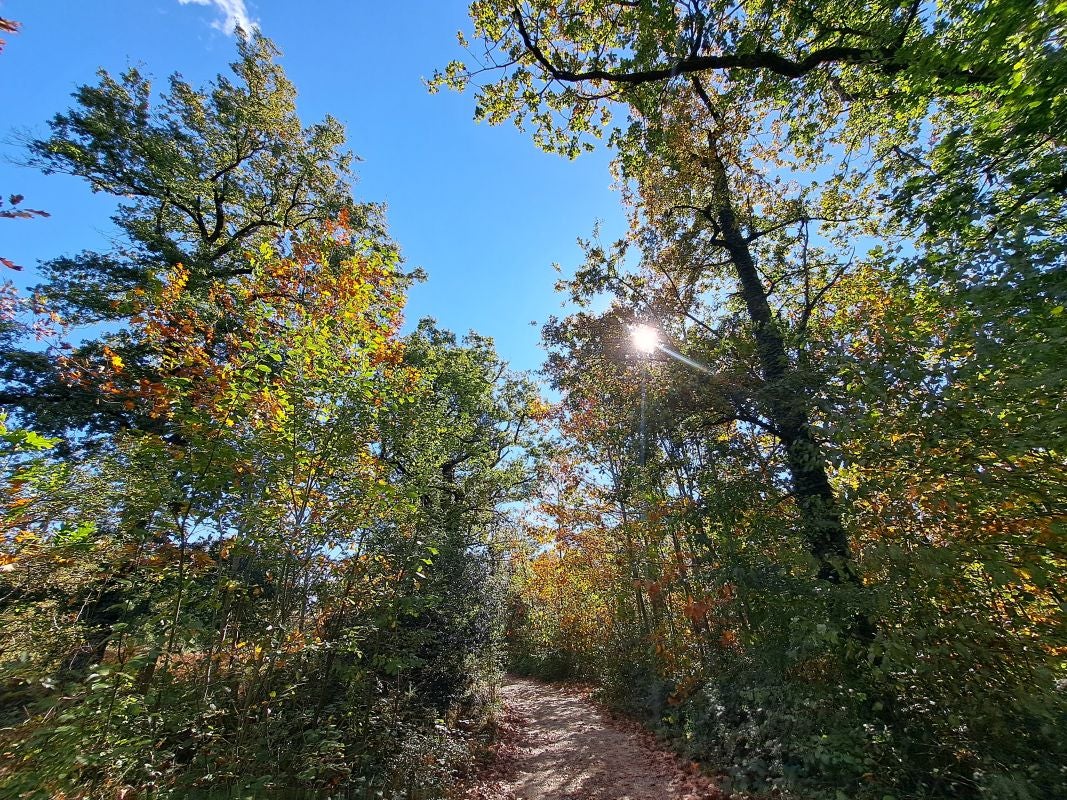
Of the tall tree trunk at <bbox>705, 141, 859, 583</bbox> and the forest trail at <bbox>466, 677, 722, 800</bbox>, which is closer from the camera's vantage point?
the tall tree trunk at <bbox>705, 141, 859, 583</bbox>

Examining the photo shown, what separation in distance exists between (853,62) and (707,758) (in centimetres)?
1065

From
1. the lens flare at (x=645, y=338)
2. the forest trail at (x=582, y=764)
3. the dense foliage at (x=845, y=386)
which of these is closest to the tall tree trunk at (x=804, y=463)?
the dense foliage at (x=845, y=386)

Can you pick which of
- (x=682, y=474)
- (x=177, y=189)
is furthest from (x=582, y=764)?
(x=177, y=189)

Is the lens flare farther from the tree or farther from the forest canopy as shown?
the tree

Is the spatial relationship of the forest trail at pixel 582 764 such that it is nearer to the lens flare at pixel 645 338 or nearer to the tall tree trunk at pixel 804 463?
the tall tree trunk at pixel 804 463

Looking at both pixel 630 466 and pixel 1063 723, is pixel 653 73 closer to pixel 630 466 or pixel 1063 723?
pixel 630 466

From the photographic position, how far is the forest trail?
5.85 m

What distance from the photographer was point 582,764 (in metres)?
7.02

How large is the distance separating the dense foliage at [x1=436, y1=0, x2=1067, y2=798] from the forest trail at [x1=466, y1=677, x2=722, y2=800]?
62 centimetres

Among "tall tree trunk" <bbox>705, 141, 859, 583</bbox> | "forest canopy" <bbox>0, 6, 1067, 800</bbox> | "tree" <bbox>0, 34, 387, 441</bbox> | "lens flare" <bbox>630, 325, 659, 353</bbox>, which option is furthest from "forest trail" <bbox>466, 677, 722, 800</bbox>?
"tree" <bbox>0, 34, 387, 441</bbox>

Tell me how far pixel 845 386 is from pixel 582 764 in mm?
7384

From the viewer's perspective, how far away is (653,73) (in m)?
6.34

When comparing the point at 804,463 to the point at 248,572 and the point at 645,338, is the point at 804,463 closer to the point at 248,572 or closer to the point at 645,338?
the point at 645,338

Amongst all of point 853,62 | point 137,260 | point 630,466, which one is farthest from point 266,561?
point 137,260
